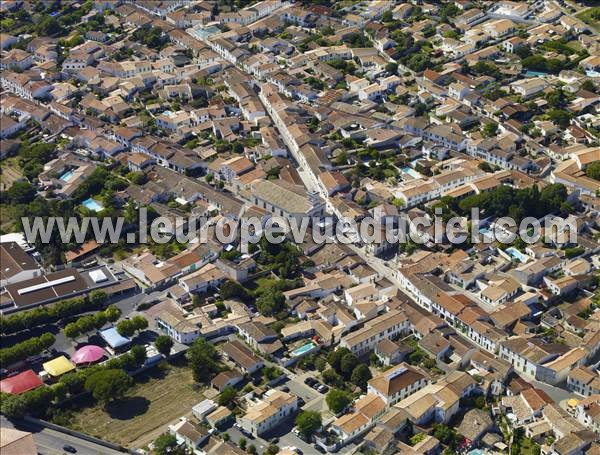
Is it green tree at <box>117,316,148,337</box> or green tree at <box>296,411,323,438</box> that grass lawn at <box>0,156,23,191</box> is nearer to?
green tree at <box>117,316,148,337</box>

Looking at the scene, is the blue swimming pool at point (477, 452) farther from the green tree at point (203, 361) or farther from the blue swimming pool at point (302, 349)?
the green tree at point (203, 361)

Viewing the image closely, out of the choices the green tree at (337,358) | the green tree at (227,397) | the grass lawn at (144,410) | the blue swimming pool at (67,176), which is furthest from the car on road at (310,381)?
the blue swimming pool at (67,176)

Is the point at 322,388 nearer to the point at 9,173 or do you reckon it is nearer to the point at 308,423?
the point at 308,423

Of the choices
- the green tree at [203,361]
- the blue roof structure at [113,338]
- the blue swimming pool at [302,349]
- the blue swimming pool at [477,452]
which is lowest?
the blue swimming pool at [477,452]

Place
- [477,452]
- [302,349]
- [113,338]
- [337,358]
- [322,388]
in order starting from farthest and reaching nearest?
[113,338] → [302,349] → [337,358] → [322,388] → [477,452]

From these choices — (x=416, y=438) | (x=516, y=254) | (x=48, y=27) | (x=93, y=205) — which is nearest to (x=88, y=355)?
(x=93, y=205)

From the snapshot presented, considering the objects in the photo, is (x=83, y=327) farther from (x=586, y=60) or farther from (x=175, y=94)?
(x=586, y=60)

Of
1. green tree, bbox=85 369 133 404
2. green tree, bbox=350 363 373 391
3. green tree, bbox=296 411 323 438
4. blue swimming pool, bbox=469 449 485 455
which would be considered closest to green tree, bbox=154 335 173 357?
green tree, bbox=85 369 133 404
